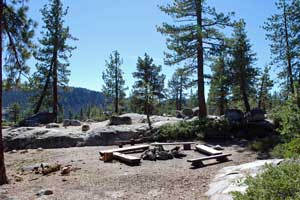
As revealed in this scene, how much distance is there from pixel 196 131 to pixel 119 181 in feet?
26.6

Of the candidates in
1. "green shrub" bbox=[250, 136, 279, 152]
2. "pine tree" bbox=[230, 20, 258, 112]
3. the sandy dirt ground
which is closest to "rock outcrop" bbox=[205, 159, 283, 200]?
the sandy dirt ground

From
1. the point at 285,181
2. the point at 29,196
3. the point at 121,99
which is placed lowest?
the point at 29,196

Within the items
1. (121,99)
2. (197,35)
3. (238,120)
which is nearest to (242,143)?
(238,120)

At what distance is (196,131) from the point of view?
15305mm

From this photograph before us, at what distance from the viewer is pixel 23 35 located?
947 centimetres

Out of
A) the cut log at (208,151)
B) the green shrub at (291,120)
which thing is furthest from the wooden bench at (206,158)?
the green shrub at (291,120)

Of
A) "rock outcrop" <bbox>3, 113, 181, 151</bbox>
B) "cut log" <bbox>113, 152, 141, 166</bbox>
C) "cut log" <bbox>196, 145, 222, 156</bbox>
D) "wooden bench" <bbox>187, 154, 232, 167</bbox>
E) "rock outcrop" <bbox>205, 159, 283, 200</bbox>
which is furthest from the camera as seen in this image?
"rock outcrop" <bbox>3, 113, 181, 151</bbox>

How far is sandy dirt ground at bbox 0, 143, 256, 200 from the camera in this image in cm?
674

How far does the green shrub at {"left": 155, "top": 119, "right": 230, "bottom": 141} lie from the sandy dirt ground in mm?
3669

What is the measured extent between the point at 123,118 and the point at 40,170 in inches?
374

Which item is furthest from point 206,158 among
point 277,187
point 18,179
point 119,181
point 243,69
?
point 243,69

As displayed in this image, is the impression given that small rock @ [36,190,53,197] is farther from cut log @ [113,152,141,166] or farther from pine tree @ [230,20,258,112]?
pine tree @ [230,20,258,112]

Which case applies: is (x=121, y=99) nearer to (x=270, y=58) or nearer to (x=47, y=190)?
(x=270, y=58)

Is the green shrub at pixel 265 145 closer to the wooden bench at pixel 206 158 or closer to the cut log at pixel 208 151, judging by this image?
the cut log at pixel 208 151
